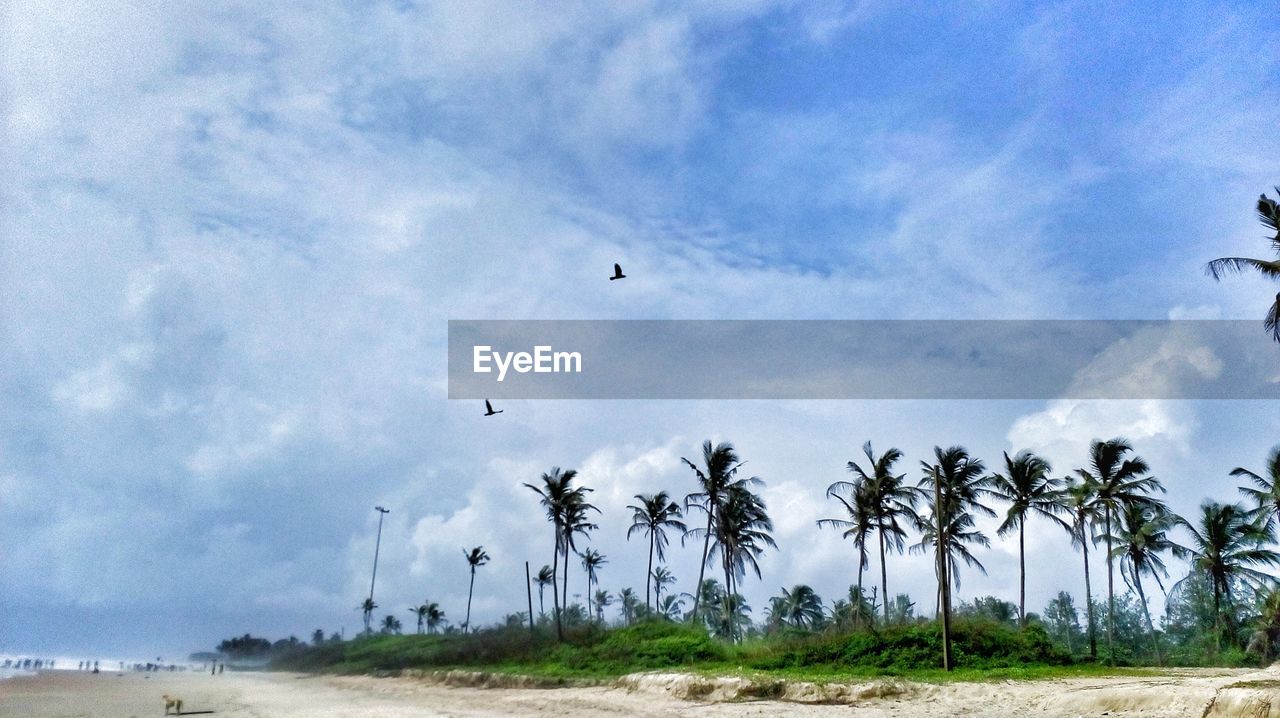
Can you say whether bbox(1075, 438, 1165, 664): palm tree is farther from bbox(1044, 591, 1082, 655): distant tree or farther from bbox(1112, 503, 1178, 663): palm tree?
bbox(1044, 591, 1082, 655): distant tree

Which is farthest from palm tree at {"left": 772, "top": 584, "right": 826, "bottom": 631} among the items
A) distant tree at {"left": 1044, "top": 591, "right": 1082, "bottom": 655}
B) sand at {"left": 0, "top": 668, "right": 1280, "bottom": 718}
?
sand at {"left": 0, "top": 668, "right": 1280, "bottom": 718}

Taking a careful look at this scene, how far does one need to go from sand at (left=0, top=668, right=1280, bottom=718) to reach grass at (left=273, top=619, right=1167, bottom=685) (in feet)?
5.44

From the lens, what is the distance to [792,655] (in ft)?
109

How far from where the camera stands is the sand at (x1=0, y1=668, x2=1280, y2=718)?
17.4 meters

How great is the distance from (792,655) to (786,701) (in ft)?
35.1

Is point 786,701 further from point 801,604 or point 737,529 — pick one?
point 801,604

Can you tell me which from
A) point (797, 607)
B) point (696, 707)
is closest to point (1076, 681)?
point (696, 707)

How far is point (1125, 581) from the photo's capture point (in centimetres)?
4756

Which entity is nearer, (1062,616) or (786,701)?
(786,701)

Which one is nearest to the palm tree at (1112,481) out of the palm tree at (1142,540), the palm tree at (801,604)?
the palm tree at (1142,540)

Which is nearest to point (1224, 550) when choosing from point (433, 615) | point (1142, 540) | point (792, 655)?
point (1142, 540)

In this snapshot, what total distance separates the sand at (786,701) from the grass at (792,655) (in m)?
1.66

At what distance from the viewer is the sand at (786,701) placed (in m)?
17.4

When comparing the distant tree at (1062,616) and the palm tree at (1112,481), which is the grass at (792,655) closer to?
the palm tree at (1112,481)
